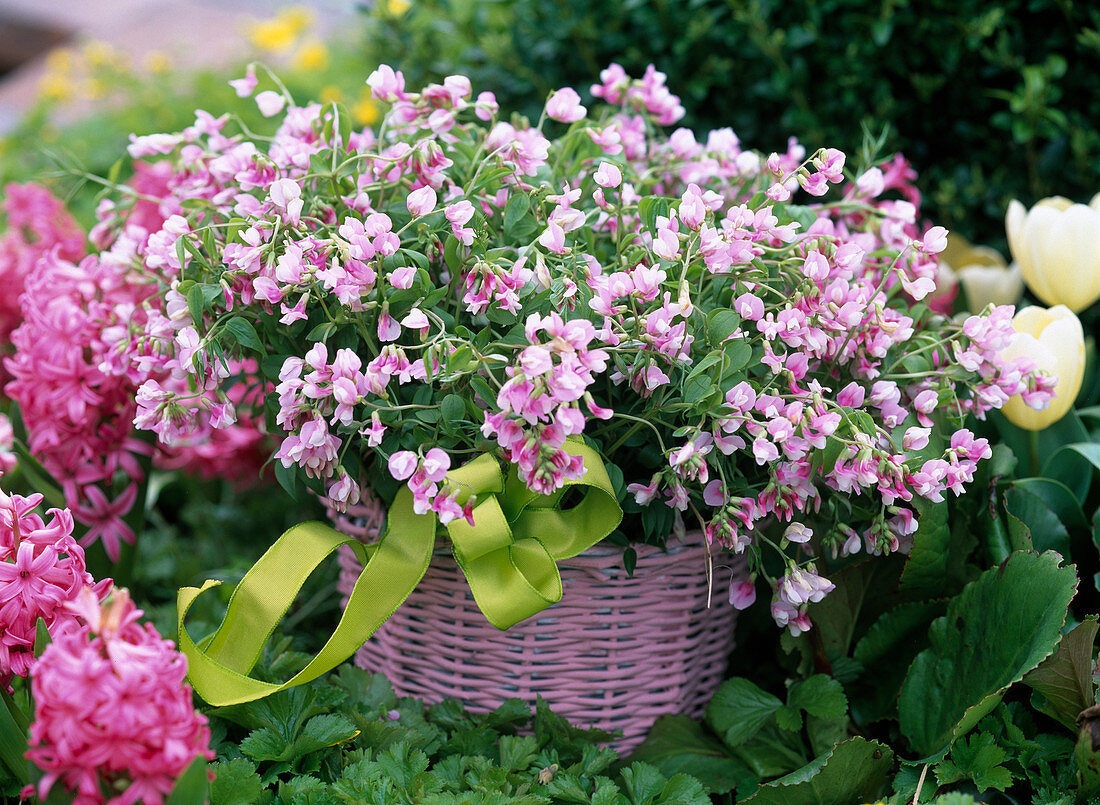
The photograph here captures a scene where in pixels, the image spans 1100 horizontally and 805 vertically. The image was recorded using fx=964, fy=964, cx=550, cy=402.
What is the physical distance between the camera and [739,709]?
1060 mm

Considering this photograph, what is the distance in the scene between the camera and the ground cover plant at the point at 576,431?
0.83m

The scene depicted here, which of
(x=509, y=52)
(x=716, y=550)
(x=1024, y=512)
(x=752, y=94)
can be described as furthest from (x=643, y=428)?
(x=509, y=52)

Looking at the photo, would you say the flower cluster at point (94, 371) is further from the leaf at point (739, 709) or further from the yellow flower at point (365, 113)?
the yellow flower at point (365, 113)

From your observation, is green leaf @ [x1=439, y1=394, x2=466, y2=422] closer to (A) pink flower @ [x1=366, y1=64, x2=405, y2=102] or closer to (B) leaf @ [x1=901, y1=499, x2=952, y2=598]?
(A) pink flower @ [x1=366, y1=64, x2=405, y2=102]

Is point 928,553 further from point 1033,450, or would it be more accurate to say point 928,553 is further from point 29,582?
point 29,582

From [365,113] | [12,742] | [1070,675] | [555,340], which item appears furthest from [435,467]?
[365,113]

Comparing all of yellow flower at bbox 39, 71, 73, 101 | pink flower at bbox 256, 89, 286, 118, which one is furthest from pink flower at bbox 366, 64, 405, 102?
yellow flower at bbox 39, 71, 73, 101

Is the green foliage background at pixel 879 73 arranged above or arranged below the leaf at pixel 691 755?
above

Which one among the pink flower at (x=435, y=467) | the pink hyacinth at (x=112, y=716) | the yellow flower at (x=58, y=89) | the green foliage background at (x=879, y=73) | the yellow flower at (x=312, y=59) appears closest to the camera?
the pink hyacinth at (x=112, y=716)

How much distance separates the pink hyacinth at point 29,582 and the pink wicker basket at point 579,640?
0.28 metres

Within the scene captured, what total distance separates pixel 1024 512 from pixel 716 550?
0.38 m

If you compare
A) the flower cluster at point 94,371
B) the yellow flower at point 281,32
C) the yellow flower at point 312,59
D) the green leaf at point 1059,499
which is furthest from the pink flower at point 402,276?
the yellow flower at point 281,32

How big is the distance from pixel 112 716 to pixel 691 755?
2.10 ft

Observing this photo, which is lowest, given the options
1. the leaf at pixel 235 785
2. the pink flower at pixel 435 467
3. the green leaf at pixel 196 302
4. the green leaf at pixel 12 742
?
the leaf at pixel 235 785
